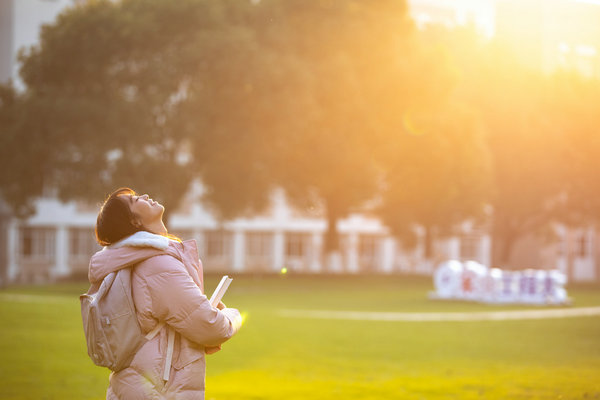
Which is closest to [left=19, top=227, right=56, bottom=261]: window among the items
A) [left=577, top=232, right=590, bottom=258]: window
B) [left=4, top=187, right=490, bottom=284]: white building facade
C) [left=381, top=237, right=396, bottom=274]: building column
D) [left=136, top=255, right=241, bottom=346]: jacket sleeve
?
[left=4, top=187, right=490, bottom=284]: white building facade

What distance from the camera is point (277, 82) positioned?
34.5 meters

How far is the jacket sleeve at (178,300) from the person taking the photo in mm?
3885

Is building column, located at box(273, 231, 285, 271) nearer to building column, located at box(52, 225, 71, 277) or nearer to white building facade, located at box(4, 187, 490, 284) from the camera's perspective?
white building facade, located at box(4, 187, 490, 284)

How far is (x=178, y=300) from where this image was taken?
3.88 meters

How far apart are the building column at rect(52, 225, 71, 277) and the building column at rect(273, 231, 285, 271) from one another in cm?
1857

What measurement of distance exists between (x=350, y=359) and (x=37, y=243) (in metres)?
54.6

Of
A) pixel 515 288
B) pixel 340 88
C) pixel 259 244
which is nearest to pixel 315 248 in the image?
pixel 259 244

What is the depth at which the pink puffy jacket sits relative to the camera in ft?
12.8

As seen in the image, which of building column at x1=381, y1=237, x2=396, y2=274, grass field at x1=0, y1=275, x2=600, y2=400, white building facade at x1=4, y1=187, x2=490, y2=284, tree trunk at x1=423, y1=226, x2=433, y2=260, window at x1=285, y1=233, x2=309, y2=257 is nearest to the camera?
grass field at x1=0, y1=275, x2=600, y2=400

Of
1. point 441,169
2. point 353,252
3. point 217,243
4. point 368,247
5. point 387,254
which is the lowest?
point 387,254

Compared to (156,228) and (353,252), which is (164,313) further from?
(353,252)

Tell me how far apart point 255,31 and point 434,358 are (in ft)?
82.7

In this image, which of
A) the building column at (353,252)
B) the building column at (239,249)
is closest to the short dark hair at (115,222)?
the building column at (239,249)

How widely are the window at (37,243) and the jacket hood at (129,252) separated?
6202cm
